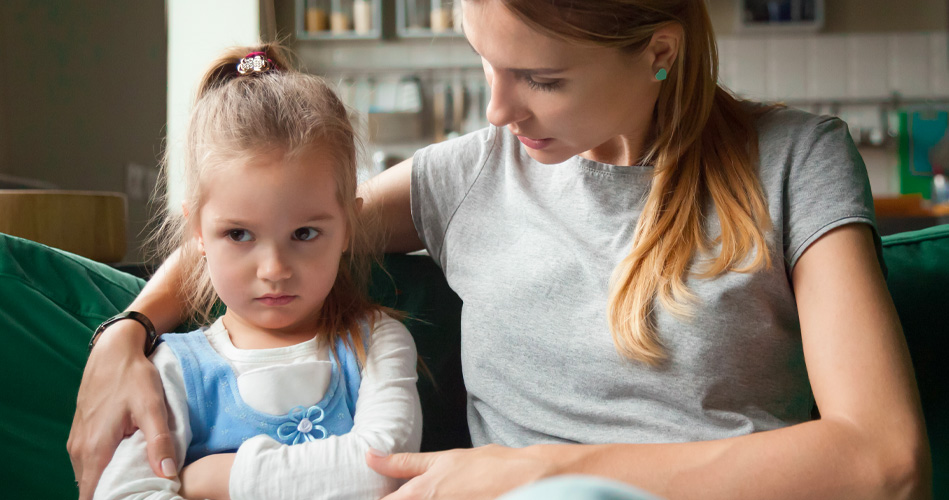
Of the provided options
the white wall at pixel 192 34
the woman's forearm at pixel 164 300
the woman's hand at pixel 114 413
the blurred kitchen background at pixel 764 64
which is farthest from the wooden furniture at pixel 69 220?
the blurred kitchen background at pixel 764 64

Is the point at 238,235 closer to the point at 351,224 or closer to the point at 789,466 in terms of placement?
the point at 351,224

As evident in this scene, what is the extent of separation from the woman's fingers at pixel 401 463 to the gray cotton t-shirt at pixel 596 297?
0.22 metres

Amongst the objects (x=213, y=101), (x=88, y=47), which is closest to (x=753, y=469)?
(x=213, y=101)

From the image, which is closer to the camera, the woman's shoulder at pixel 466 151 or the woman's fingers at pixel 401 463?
the woman's fingers at pixel 401 463

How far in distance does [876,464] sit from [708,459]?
0.51ft

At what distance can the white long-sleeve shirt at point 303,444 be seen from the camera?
797mm

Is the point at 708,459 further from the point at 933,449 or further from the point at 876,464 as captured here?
the point at 933,449

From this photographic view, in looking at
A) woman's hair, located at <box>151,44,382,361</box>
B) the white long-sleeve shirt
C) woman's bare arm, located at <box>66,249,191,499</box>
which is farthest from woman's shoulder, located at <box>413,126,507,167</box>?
→ woman's bare arm, located at <box>66,249,191,499</box>

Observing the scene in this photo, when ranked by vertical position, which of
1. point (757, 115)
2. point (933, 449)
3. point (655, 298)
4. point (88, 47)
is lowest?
point (933, 449)

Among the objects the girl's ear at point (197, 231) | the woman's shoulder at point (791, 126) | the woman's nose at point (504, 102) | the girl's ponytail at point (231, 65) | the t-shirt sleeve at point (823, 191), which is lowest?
the girl's ear at point (197, 231)

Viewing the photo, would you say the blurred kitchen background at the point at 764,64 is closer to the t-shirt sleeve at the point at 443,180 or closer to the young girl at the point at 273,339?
the t-shirt sleeve at the point at 443,180

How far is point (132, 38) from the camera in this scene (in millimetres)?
2697

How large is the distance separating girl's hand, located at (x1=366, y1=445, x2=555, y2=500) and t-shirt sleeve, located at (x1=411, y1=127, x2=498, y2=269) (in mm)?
409

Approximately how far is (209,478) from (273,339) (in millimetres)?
194
